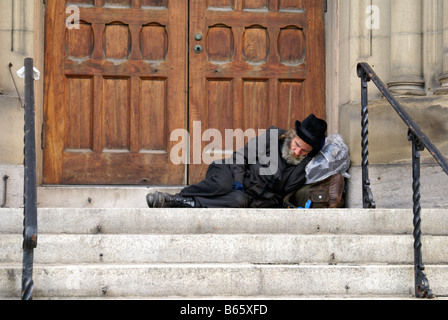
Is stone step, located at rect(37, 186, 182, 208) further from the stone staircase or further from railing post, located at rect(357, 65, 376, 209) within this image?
railing post, located at rect(357, 65, 376, 209)

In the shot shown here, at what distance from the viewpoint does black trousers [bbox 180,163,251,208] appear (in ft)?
17.5

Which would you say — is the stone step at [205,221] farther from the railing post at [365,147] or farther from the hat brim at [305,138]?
the hat brim at [305,138]

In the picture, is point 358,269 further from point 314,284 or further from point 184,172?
point 184,172

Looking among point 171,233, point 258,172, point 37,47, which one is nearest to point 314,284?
point 171,233

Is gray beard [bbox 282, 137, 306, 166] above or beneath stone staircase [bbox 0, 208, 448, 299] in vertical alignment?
above

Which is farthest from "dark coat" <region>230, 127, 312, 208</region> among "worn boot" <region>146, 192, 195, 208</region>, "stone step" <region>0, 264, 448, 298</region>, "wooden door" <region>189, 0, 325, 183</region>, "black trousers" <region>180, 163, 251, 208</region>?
"stone step" <region>0, 264, 448, 298</region>

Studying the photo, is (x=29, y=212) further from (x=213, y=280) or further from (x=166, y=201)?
(x=166, y=201)

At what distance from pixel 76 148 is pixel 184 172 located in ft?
3.52

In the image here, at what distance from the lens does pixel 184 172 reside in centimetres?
627

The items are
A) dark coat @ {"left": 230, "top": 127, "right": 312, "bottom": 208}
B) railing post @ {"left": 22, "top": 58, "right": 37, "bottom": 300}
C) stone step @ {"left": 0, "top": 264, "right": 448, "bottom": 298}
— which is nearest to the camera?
railing post @ {"left": 22, "top": 58, "right": 37, "bottom": 300}

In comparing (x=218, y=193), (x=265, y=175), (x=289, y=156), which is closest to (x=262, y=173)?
(x=265, y=175)

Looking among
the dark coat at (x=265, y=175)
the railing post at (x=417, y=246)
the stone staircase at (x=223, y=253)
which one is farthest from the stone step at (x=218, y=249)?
the dark coat at (x=265, y=175)

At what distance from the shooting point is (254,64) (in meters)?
6.40

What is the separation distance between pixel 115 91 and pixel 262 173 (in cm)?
177
